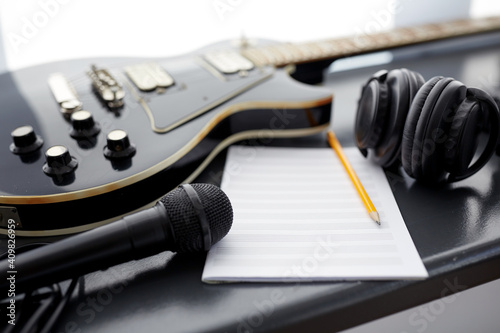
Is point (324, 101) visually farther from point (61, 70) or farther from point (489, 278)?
point (61, 70)

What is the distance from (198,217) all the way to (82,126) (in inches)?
9.6

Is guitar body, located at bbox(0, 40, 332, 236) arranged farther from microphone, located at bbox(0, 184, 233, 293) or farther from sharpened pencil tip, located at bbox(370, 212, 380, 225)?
sharpened pencil tip, located at bbox(370, 212, 380, 225)

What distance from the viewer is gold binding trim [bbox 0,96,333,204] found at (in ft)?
1.63

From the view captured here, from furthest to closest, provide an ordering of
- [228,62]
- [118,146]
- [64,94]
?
[228,62], [64,94], [118,146]

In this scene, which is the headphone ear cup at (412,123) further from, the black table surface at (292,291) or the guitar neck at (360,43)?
the guitar neck at (360,43)

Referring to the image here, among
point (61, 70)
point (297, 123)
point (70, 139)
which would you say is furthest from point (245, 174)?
point (61, 70)

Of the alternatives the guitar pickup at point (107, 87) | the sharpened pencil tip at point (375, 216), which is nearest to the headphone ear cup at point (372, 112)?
the sharpened pencil tip at point (375, 216)

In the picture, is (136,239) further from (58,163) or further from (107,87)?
(107,87)

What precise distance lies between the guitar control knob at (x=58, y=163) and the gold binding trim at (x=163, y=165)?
38mm

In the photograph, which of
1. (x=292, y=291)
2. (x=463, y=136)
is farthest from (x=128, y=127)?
(x=463, y=136)

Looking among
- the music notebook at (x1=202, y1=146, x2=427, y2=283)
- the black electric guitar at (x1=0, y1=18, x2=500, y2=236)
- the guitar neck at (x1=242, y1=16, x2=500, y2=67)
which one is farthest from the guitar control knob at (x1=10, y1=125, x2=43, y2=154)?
the guitar neck at (x1=242, y1=16, x2=500, y2=67)

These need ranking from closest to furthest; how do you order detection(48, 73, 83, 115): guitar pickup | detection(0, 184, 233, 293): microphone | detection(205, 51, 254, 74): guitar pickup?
detection(0, 184, 233, 293): microphone < detection(48, 73, 83, 115): guitar pickup < detection(205, 51, 254, 74): guitar pickup

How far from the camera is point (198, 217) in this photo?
45cm

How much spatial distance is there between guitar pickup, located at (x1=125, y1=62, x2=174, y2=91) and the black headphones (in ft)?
1.08
